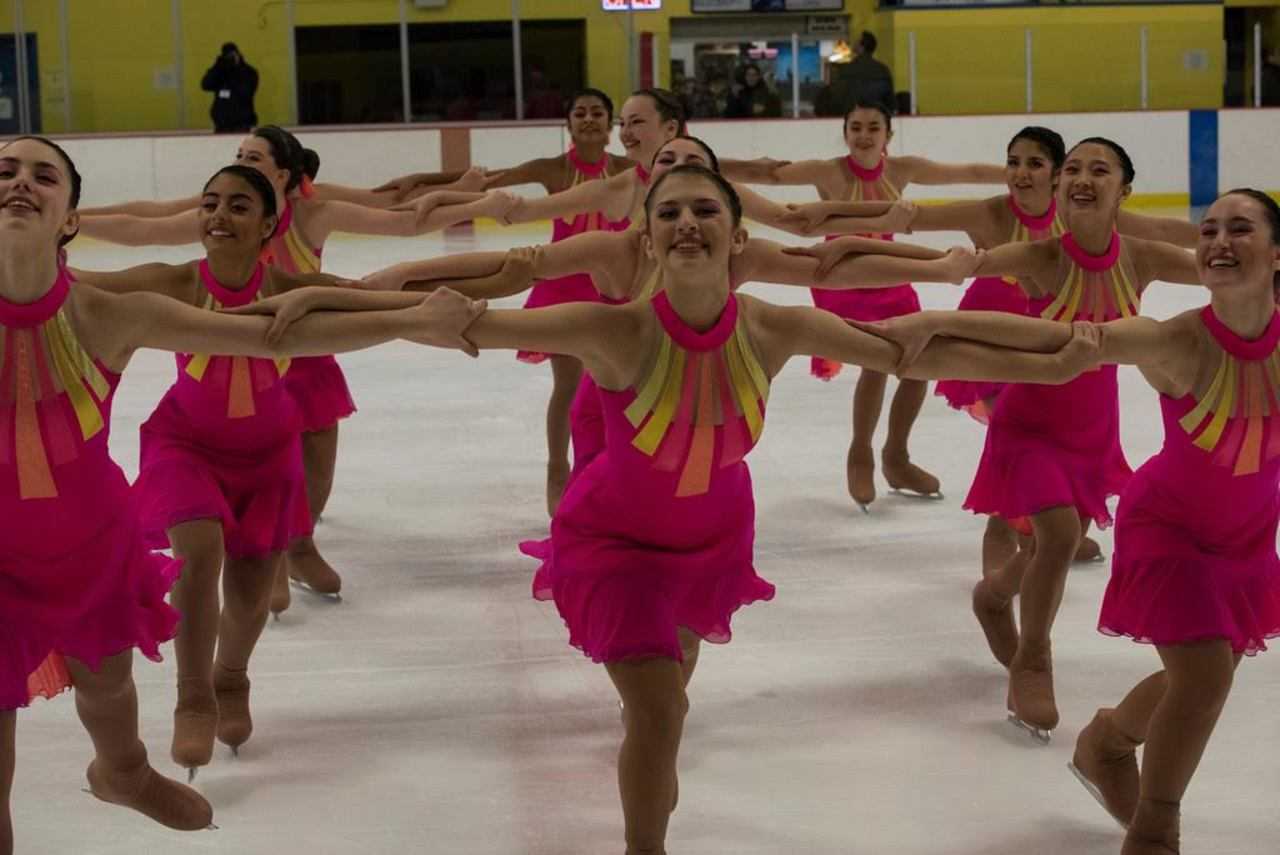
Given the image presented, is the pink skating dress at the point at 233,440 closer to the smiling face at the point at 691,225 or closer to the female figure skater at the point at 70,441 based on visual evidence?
the female figure skater at the point at 70,441

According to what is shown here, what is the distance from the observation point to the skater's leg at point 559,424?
21.9ft

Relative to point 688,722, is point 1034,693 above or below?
above

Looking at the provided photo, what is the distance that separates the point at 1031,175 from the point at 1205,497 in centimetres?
252

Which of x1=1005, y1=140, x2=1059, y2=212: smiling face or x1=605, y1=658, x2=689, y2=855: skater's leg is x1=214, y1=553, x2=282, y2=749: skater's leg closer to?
x1=605, y1=658, x2=689, y2=855: skater's leg

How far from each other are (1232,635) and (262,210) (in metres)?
2.45

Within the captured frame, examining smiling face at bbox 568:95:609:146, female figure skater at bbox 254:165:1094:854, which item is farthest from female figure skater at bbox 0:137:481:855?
smiling face at bbox 568:95:609:146

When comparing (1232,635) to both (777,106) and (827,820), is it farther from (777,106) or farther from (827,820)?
(777,106)

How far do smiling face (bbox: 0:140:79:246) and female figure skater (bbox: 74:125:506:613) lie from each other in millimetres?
2122

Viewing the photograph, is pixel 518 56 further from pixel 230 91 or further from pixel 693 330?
pixel 693 330

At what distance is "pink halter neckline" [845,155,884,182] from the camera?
7.43 metres

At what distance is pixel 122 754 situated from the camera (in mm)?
3551

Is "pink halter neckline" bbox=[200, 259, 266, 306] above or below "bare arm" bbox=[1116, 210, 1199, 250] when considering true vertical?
below

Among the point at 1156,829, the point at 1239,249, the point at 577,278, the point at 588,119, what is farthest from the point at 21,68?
the point at 1156,829

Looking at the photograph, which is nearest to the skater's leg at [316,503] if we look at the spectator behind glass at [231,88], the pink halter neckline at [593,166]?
the pink halter neckline at [593,166]
